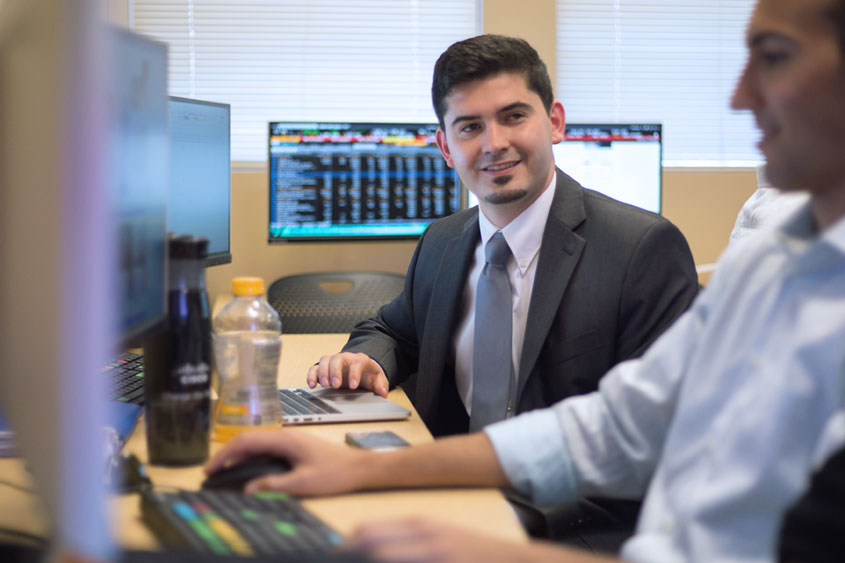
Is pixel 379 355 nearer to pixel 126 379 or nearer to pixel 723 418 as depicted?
pixel 126 379

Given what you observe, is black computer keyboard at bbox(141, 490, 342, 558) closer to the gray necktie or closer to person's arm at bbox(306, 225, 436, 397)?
person's arm at bbox(306, 225, 436, 397)

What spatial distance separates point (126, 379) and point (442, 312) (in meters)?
0.65

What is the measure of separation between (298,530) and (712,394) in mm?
427

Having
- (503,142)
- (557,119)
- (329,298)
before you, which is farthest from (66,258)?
(329,298)

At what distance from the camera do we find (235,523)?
0.78m

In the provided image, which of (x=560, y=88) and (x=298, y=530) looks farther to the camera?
(x=560, y=88)

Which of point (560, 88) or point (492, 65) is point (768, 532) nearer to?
point (492, 65)

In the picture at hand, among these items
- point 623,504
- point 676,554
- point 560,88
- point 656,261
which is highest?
point 560,88

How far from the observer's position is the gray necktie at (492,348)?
161cm

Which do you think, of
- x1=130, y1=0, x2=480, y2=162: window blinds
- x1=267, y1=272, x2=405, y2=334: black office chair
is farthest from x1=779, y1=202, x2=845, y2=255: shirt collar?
x1=130, y1=0, x2=480, y2=162: window blinds

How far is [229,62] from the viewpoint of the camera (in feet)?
11.0

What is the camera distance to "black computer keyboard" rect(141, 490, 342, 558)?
73cm

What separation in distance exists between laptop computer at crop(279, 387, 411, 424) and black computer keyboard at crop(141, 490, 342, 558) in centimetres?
40

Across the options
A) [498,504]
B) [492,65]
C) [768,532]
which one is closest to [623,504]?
[498,504]
